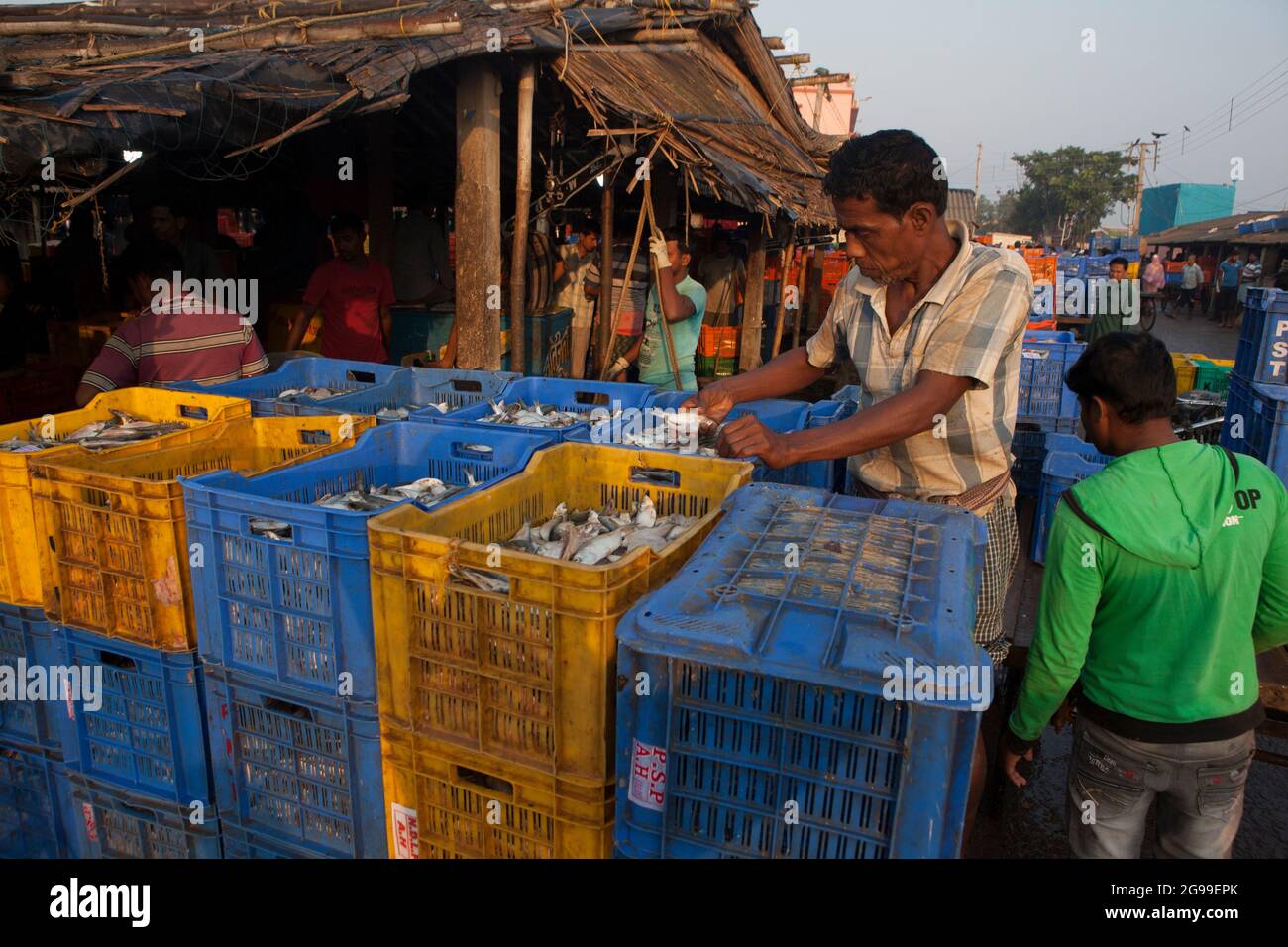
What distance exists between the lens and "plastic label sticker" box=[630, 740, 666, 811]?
5.93 ft

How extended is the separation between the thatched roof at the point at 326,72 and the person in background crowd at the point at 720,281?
166 cm

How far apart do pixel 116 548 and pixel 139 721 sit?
588 millimetres

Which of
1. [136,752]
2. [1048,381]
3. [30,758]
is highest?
[1048,381]

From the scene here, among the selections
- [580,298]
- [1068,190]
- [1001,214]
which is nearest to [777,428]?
[580,298]

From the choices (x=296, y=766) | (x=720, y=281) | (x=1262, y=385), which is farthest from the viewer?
(x=720, y=281)

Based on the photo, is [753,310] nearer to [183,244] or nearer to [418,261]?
[418,261]

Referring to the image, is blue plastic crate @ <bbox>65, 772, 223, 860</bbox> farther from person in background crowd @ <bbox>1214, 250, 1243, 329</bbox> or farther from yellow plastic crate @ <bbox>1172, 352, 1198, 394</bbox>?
person in background crowd @ <bbox>1214, 250, 1243, 329</bbox>

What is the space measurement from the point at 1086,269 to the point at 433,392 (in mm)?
18486

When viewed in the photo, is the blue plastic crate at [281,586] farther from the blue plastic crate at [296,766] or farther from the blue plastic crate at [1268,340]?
the blue plastic crate at [1268,340]

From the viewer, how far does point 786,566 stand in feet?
6.59

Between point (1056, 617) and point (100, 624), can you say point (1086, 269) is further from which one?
point (100, 624)

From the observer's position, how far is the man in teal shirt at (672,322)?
21.0ft

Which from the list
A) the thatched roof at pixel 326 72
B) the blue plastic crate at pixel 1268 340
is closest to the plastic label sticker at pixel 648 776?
the thatched roof at pixel 326 72

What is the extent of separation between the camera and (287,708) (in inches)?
98.7
